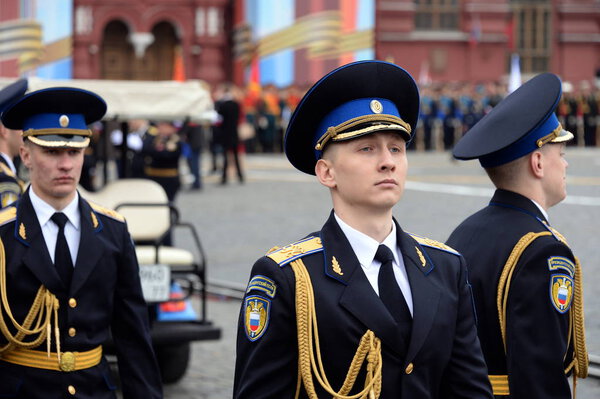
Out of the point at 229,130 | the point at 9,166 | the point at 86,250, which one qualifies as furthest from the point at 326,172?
the point at 229,130

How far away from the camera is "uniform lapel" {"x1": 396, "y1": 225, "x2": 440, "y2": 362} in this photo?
303cm

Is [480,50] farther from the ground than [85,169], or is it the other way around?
[480,50]

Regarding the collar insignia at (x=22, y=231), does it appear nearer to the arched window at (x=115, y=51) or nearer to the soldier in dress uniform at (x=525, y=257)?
the soldier in dress uniform at (x=525, y=257)

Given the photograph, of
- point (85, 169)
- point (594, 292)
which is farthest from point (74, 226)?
point (85, 169)

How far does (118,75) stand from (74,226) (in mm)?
Answer: 38587

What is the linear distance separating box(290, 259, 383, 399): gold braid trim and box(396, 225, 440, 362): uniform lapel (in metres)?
0.10

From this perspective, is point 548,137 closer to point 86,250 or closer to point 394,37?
point 86,250

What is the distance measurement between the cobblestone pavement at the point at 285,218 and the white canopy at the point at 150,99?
169 cm

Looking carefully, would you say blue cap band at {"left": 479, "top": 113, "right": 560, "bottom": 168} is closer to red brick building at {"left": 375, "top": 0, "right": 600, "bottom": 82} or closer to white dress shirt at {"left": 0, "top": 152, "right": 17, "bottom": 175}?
white dress shirt at {"left": 0, "top": 152, "right": 17, "bottom": 175}

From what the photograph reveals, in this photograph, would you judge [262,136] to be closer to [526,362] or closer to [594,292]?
[594,292]

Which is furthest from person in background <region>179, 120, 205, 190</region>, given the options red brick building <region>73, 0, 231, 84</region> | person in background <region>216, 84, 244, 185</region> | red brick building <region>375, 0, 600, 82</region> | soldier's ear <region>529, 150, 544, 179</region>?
red brick building <region>375, 0, 600, 82</region>

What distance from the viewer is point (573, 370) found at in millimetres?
4059

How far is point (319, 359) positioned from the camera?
302 centimetres

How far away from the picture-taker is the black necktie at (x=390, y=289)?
3.07m
